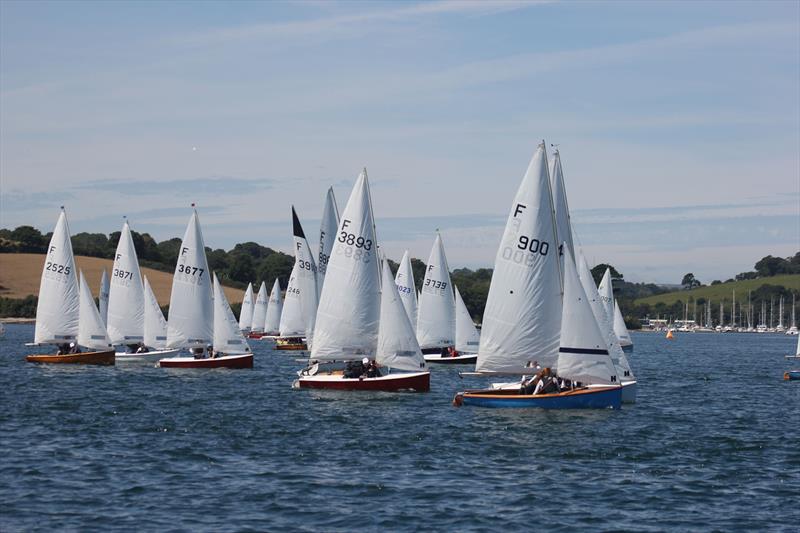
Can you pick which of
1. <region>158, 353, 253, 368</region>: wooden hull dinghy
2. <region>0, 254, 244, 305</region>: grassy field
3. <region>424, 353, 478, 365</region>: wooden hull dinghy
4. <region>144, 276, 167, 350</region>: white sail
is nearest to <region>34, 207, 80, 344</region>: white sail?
<region>144, 276, 167, 350</region>: white sail

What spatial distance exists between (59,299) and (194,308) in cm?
978

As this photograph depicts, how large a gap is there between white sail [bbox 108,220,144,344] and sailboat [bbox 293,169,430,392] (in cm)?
2269

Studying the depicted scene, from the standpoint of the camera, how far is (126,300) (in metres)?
71.5

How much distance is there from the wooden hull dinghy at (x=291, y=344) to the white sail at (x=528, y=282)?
63.0m

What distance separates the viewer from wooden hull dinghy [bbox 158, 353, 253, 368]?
214ft

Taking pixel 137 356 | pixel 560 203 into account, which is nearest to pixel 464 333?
pixel 137 356

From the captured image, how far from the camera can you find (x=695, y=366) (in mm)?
90438

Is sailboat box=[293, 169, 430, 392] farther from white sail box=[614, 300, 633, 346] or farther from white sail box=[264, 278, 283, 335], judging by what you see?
white sail box=[264, 278, 283, 335]

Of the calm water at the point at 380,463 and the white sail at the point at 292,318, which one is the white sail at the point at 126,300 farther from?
the white sail at the point at 292,318

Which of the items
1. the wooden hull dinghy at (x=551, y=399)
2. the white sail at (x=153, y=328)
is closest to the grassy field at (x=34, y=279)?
the white sail at (x=153, y=328)

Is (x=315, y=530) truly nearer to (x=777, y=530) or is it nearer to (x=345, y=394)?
(x=777, y=530)

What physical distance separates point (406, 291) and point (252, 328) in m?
72.1

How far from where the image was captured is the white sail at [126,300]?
71.6m

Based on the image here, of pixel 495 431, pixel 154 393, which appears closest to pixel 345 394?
pixel 154 393
